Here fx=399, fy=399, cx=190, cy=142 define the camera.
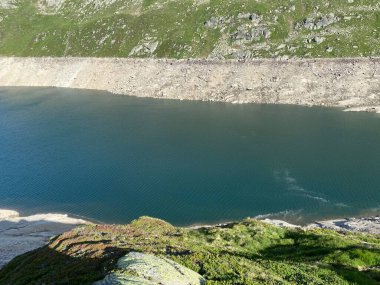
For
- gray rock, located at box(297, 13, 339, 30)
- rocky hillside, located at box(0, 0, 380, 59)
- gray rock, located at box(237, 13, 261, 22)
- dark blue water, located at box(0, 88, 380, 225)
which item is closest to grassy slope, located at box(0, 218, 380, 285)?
dark blue water, located at box(0, 88, 380, 225)

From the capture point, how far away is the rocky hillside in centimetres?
12650

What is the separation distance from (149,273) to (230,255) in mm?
6652

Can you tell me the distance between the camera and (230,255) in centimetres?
2181

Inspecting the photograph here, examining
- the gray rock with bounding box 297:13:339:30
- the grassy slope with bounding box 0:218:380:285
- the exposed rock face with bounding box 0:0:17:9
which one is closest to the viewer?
the grassy slope with bounding box 0:218:380:285

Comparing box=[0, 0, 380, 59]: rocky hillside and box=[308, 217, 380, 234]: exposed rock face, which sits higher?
box=[0, 0, 380, 59]: rocky hillside

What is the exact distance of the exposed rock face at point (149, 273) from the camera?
15.6m

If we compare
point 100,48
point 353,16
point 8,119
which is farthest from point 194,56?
point 8,119

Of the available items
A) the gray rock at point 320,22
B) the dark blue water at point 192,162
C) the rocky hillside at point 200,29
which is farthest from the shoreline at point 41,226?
the gray rock at point 320,22

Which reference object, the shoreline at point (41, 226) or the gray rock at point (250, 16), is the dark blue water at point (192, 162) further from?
the gray rock at point (250, 16)

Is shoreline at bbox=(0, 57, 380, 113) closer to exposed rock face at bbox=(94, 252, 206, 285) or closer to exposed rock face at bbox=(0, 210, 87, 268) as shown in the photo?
exposed rock face at bbox=(0, 210, 87, 268)

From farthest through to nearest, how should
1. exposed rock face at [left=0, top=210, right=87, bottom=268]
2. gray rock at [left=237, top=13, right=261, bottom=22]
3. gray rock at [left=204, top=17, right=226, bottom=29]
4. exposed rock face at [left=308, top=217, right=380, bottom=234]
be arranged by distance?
gray rock at [left=204, top=17, right=226, bottom=29] → gray rock at [left=237, top=13, right=261, bottom=22] → exposed rock face at [left=0, top=210, right=87, bottom=268] → exposed rock face at [left=308, top=217, right=380, bottom=234]

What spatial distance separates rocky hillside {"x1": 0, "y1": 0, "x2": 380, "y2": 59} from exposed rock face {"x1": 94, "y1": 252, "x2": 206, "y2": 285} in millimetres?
114465

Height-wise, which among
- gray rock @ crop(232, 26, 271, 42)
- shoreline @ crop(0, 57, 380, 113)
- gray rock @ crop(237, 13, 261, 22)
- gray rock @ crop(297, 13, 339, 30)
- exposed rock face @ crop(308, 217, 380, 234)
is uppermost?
gray rock @ crop(237, 13, 261, 22)

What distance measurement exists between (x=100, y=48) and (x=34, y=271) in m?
140
